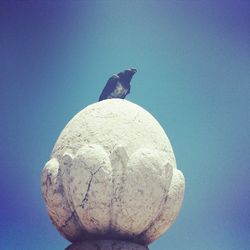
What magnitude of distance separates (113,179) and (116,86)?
2.63m

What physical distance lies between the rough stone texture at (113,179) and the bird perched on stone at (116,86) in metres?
1.45

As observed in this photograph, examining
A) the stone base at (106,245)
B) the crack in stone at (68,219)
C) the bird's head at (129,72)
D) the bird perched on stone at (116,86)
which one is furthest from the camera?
the bird's head at (129,72)

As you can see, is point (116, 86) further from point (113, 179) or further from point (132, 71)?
point (113, 179)

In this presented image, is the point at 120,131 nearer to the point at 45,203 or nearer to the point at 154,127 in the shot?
the point at 154,127

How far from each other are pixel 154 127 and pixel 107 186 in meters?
1.27

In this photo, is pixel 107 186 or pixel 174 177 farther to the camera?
pixel 174 177

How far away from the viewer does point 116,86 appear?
755cm

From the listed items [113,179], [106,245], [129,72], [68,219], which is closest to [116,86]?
[129,72]

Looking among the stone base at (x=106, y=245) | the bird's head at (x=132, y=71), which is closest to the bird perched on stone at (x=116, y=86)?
the bird's head at (x=132, y=71)

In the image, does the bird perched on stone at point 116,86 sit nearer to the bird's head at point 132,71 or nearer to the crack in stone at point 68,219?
the bird's head at point 132,71

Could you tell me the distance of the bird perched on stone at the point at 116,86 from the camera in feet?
24.7

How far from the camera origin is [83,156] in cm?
538

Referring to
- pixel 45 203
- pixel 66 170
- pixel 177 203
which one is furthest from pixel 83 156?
pixel 177 203

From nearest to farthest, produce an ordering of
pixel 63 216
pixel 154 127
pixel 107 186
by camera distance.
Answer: pixel 107 186
pixel 63 216
pixel 154 127
